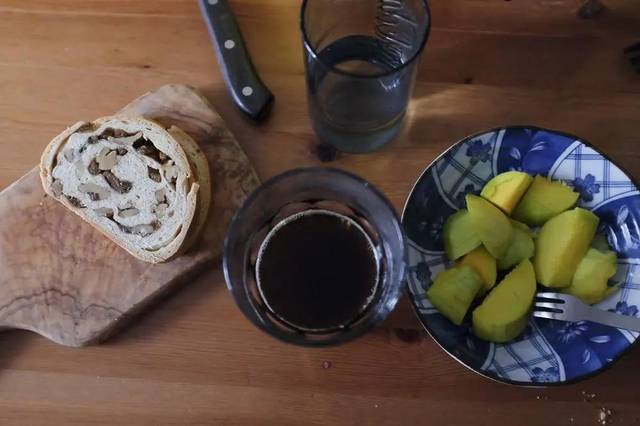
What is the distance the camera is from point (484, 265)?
Answer: 85 cm

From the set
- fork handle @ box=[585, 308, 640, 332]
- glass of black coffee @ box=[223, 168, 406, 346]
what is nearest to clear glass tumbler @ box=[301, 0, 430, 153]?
glass of black coffee @ box=[223, 168, 406, 346]

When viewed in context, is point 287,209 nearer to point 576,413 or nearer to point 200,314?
point 200,314

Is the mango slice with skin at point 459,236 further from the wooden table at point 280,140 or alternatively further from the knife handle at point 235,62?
the knife handle at point 235,62

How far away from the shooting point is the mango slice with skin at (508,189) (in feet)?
2.82

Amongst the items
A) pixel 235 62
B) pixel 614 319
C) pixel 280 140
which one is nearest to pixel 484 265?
pixel 614 319

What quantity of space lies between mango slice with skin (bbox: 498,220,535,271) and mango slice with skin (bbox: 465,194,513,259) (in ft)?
0.03

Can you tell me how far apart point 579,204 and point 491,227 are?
0.53 ft

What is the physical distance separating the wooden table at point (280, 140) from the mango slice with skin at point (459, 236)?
0.35ft

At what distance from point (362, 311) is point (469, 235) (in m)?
0.17

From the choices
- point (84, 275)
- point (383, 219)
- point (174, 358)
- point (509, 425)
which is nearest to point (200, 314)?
point (174, 358)

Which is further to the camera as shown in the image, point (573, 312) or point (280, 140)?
point (280, 140)

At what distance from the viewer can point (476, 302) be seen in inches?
34.1

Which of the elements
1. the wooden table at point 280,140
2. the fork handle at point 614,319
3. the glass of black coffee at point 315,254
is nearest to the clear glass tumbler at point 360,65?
the wooden table at point 280,140

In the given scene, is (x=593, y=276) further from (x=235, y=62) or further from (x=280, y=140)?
(x=235, y=62)
